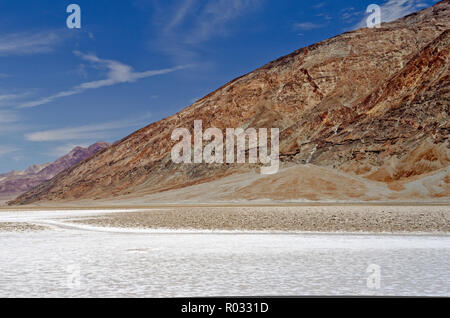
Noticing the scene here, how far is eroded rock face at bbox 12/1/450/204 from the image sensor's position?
238ft

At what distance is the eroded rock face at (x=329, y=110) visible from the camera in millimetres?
72500

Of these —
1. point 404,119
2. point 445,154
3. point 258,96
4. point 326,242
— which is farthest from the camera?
point 258,96

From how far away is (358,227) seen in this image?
2253 cm

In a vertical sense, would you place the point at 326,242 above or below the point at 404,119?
below

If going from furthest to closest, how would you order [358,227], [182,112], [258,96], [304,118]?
[182,112], [258,96], [304,118], [358,227]

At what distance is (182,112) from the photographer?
111938 mm

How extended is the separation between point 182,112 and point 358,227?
301ft

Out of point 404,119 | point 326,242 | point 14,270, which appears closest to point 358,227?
point 326,242

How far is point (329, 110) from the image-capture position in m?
87.8
